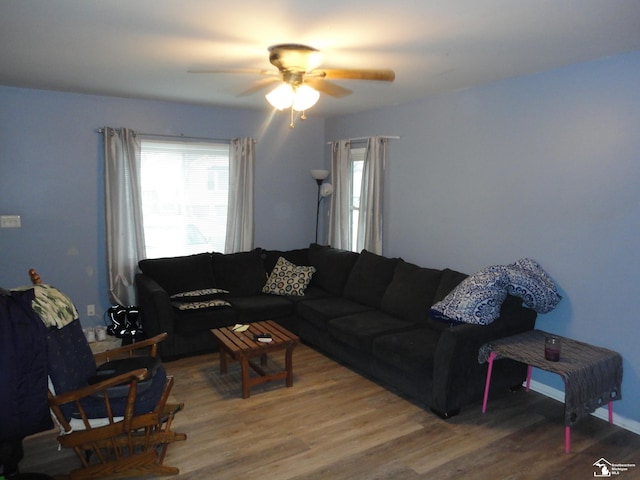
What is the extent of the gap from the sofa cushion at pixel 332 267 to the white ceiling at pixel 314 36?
1.93 m

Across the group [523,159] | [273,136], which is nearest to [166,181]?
[273,136]

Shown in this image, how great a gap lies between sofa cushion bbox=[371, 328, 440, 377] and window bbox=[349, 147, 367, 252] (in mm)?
1925

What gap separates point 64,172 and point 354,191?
3.12m

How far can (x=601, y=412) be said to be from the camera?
317cm

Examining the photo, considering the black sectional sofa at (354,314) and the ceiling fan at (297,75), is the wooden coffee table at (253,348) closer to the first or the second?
the black sectional sofa at (354,314)

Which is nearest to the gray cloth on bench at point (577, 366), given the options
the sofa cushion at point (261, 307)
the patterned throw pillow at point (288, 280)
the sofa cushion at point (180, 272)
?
the sofa cushion at point (261, 307)

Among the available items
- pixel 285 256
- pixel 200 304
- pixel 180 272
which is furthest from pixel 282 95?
pixel 285 256

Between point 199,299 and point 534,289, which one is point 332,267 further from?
point 534,289

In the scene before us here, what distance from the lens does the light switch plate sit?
424 centimetres

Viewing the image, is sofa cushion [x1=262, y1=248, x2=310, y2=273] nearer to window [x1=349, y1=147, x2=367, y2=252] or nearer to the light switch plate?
window [x1=349, y1=147, x2=367, y2=252]

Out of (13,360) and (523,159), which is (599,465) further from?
(13,360)

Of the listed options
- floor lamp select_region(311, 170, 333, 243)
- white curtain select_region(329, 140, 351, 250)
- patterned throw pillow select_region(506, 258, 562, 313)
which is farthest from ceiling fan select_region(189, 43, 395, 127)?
floor lamp select_region(311, 170, 333, 243)

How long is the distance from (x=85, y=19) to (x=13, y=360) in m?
1.75

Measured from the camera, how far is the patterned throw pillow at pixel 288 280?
4.92m
